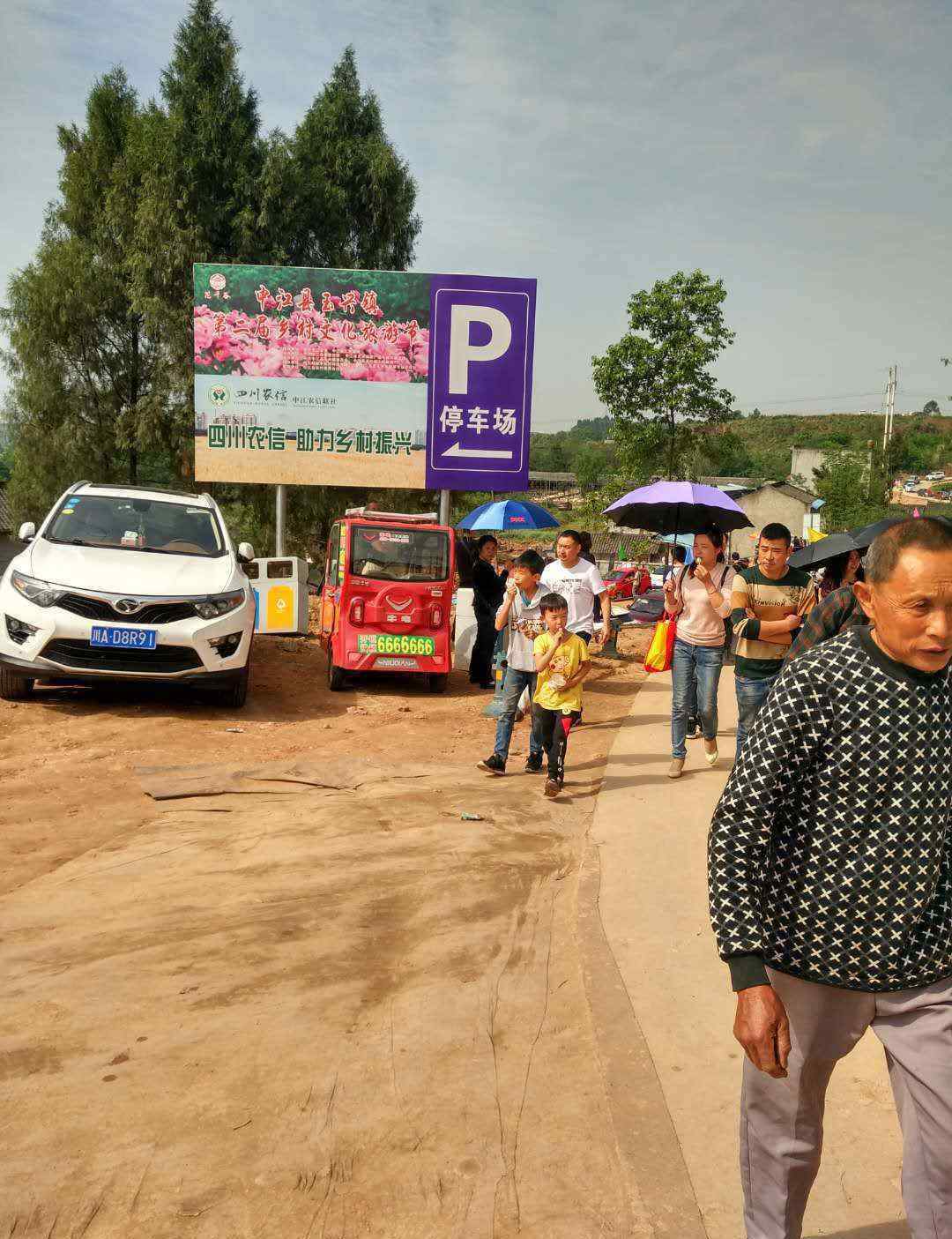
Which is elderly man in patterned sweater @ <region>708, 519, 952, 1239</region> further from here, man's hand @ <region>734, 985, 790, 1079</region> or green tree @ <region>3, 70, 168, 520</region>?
green tree @ <region>3, 70, 168, 520</region>

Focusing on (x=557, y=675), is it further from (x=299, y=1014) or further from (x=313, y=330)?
(x=313, y=330)

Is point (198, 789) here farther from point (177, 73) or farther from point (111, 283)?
point (177, 73)

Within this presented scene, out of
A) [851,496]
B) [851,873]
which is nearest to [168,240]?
[851,873]

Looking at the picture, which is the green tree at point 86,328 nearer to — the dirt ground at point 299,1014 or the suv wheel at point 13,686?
the suv wheel at point 13,686

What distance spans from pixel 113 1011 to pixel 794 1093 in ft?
8.50

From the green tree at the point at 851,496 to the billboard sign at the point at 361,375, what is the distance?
46.7 m

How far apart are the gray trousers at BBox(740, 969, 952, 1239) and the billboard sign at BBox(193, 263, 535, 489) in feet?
46.5

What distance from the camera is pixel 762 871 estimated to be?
2283mm

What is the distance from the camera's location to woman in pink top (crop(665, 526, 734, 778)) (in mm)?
8016

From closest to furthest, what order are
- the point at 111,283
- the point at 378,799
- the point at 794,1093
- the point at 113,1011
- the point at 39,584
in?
the point at 794,1093
the point at 113,1011
the point at 378,799
the point at 39,584
the point at 111,283

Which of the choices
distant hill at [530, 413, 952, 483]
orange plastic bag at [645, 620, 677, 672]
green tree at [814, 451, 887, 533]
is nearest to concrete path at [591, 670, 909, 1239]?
orange plastic bag at [645, 620, 677, 672]

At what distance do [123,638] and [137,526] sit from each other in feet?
6.03

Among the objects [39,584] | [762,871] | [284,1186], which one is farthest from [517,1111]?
[39,584]

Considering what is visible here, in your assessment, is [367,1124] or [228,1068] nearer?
[367,1124]
